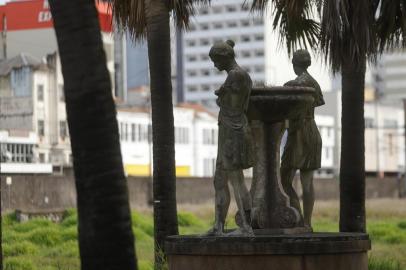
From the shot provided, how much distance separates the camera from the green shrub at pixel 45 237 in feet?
91.0

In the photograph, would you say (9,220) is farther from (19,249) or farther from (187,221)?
(19,249)

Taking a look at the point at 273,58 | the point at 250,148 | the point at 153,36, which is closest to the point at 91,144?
the point at 250,148

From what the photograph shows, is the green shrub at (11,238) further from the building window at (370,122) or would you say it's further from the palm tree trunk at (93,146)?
the building window at (370,122)

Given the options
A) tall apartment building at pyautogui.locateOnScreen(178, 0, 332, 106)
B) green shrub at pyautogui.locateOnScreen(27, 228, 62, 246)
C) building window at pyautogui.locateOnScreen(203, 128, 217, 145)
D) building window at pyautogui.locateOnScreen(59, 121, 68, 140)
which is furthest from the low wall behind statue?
tall apartment building at pyautogui.locateOnScreen(178, 0, 332, 106)

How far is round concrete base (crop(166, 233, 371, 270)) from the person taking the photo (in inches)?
455

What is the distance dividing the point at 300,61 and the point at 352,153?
7.85 feet

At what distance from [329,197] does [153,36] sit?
229ft

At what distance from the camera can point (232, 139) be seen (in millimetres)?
12352

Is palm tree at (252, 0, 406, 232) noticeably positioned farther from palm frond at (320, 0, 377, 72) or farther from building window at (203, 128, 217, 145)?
building window at (203, 128, 217, 145)

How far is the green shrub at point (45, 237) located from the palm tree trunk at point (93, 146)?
65.7ft

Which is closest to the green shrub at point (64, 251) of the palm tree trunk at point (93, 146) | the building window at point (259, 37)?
the palm tree trunk at point (93, 146)

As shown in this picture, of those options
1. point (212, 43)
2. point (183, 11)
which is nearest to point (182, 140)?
point (212, 43)

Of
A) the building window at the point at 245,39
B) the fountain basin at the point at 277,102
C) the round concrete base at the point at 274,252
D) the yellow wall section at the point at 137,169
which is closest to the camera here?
the round concrete base at the point at 274,252

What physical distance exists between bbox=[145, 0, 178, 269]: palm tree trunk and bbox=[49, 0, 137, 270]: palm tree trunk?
8.02m
